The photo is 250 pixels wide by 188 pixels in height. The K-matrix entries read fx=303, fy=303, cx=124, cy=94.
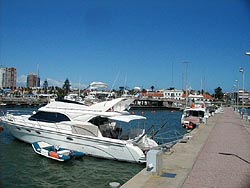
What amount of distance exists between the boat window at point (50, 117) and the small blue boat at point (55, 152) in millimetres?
1842

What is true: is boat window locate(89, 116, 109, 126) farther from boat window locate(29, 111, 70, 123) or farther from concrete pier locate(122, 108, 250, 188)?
concrete pier locate(122, 108, 250, 188)

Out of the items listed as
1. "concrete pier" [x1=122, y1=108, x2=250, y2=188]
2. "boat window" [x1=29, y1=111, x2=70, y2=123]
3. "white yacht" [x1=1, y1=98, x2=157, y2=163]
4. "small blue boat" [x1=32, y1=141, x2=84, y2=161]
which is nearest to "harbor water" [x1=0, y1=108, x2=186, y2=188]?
"small blue boat" [x1=32, y1=141, x2=84, y2=161]

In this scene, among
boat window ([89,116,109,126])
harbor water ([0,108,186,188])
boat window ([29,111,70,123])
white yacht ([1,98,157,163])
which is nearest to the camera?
harbor water ([0,108,186,188])

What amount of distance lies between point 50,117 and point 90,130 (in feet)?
12.7

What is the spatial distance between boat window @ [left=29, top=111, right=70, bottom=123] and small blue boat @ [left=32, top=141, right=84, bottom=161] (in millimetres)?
1842

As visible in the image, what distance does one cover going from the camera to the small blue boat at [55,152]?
1532 centimetres

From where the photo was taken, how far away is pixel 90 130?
16.4 meters

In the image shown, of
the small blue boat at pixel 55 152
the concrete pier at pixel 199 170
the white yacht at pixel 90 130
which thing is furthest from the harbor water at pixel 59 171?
the concrete pier at pixel 199 170

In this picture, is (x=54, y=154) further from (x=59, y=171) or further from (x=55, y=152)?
(x=59, y=171)

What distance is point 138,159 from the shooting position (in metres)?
14.9

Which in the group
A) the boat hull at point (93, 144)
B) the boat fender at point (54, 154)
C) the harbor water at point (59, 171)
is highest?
the boat hull at point (93, 144)

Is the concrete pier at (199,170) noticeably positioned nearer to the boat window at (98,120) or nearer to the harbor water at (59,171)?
the harbor water at (59,171)

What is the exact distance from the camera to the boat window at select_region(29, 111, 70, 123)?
1834cm

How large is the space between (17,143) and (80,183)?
31.4ft
